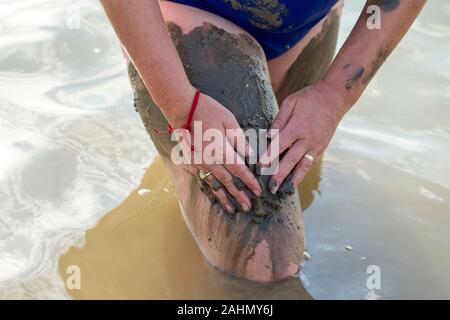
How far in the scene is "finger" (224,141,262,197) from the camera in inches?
70.2

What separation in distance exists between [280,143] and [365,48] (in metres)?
0.36

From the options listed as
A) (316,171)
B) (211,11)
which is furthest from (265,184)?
(316,171)

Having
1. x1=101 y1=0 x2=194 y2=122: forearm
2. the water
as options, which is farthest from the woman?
the water

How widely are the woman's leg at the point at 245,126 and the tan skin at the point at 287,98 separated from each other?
5cm

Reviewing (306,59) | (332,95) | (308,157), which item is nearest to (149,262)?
(308,157)

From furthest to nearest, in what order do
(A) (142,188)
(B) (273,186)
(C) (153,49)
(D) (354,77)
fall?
(A) (142,188), (D) (354,77), (B) (273,186), (C) (153,49)

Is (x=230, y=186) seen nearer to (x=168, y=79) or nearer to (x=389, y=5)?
(x=168, y=79)

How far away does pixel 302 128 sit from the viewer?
1.87 m

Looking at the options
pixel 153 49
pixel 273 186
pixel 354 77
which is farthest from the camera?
pixel 354 77

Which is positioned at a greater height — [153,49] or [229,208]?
[153,49]

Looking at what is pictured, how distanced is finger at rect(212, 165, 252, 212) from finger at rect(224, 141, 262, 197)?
0.01 meters

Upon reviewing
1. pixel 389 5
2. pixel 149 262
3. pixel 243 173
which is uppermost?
pixel 389 5

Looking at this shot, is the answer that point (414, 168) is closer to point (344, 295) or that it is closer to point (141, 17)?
point (344, 295)
